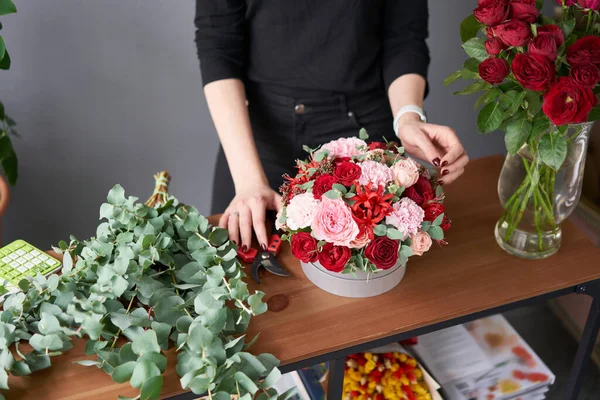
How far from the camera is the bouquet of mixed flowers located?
94 cm

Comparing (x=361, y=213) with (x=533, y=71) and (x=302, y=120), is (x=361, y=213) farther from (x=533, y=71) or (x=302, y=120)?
(x=302, y=120)

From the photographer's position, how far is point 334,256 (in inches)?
38.0

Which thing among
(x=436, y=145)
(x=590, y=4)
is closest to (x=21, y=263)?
(x=436, y=145)

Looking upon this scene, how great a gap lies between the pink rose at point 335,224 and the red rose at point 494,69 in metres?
→ 0.33

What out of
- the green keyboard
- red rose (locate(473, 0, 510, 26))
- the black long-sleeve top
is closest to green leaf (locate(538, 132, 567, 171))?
red rose (locate(473, 0, 510, 26))

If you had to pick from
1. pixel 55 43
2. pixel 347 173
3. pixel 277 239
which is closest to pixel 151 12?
pixel 55 43

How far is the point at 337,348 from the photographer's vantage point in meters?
1.00

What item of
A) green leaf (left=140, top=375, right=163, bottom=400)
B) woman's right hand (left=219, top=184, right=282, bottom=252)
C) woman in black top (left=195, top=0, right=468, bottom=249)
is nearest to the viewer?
green leaf (left=140, top=375, right=163, bottom=400)

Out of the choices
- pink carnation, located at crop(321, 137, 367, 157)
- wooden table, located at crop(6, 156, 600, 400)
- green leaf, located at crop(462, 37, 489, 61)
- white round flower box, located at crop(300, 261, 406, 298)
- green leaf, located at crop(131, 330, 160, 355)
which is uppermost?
green leaf, located at crop(462, 37, 489, 61)

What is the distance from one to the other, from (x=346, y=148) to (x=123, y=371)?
0.55 meters

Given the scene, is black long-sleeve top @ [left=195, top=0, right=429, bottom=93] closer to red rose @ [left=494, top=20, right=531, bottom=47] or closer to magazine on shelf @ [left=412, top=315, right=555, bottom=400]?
red rose @ [left=494, top=20, right=531, bottom=47]

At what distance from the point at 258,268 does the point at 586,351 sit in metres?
0.75

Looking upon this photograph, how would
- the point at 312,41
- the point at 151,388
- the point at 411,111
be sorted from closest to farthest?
the point at 151,388 → the point at 411,111 → the point at 312,41

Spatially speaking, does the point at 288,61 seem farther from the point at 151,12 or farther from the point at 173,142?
the point at 173,142
